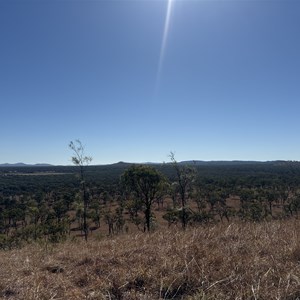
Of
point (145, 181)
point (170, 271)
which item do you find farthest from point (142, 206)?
point (170, 271)

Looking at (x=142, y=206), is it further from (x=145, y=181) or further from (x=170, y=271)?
(x=170, y=271)

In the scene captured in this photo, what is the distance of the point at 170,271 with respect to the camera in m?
3.47

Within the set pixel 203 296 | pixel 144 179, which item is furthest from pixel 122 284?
pixel 144 179

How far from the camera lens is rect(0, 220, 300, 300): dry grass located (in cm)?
299

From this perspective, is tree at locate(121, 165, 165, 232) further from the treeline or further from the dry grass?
the dry grass

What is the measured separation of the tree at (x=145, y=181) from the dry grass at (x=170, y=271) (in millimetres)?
24021

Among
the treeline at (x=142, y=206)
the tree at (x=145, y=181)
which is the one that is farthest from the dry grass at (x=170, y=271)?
the tree at (x=145, y=181)

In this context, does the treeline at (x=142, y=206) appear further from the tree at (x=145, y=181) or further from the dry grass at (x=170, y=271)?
the dry grass at (x=170, y=271)

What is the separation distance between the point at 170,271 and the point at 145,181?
25821 mm

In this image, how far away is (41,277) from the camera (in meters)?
3.61

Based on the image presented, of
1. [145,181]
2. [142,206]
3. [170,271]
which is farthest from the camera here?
[142,206]

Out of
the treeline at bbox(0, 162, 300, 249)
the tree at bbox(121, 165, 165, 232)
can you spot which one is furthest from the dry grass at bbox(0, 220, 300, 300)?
the tree at bbox(121, 165, 165, 232)

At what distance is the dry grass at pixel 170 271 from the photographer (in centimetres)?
299

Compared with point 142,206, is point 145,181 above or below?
above
